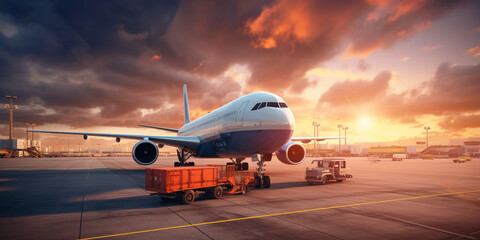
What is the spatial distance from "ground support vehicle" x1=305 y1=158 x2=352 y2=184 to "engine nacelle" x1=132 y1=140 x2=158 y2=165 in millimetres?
11979

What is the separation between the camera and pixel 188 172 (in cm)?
1381

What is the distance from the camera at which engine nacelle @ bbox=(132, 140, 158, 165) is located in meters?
22.3

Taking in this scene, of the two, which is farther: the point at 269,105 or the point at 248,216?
the point at 269,105

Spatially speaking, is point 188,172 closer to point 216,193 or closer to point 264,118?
point 216,193

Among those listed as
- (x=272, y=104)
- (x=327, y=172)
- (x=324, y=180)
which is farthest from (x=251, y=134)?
(x=327, y=172)

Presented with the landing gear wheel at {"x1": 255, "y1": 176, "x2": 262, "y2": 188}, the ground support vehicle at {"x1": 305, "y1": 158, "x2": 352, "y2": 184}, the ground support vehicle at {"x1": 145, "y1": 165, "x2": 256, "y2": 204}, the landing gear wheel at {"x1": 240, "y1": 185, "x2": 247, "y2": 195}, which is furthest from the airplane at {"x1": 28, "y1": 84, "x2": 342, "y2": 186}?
the ground support vehicle at {"x1": 145, "y1": 165, "x2": 256, "y2": 204}

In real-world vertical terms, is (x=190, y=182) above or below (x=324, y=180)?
above

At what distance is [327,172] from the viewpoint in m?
21.0

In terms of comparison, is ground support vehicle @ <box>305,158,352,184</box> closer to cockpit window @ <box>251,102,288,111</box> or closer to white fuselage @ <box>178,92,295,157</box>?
white fuselage @ <box>178,92,295,157</box>

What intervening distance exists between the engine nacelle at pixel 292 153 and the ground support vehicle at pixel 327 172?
1.48 metres

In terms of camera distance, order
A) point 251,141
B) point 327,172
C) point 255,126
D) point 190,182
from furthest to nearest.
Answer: point 327,172
point 251,141
point 255,126
point 190,182

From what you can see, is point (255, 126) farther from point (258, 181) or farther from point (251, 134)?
point (258, 181)

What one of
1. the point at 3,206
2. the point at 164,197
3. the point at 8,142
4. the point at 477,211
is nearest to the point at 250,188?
the point at 164,197

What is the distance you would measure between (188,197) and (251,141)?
5.85 meters
